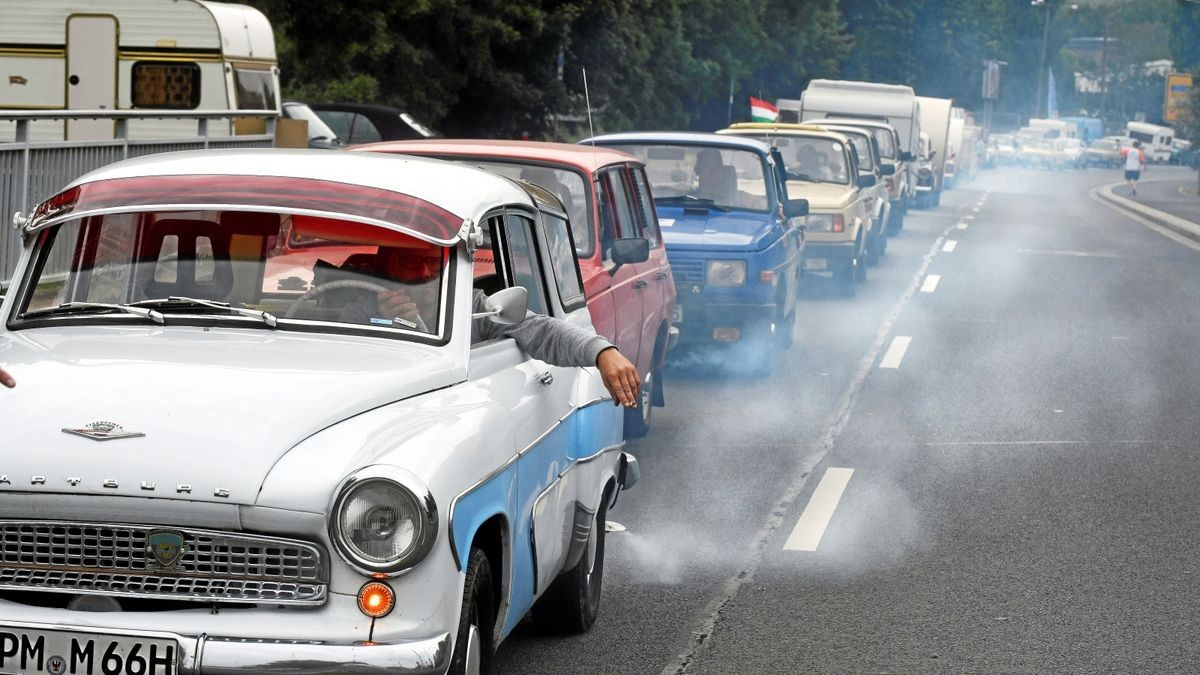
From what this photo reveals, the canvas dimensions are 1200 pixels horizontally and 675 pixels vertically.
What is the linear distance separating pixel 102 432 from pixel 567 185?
18.0 feet

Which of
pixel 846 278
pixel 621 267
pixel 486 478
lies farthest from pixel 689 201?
pixel 486 478

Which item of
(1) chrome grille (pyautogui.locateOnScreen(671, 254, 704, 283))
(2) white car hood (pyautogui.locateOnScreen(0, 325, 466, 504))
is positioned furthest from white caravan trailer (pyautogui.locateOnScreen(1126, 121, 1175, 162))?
(2) white car hood (pyautogui.locateOnScreen(0, 325, 466, 504))

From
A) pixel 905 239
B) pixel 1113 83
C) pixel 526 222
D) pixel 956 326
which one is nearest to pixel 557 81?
pixel 905 239

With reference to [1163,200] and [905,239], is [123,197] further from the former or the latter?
[1163,200]

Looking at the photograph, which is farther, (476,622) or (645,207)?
(645,207)

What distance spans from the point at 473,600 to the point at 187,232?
60.2 inches

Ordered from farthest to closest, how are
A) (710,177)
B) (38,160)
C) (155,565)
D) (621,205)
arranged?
1. (710,177)
2. (38,160)
3. (621,205)
4. (155,565)

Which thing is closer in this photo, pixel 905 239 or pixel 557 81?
pixel 905 239

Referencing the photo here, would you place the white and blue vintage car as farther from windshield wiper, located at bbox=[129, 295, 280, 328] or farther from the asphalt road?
the asphalt road

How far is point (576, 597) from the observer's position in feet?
19.8

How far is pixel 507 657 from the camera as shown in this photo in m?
5.88

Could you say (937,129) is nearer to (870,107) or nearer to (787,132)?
(870,107)

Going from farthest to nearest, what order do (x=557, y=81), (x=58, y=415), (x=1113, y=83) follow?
(x=1113, y=83) → (x=557, y=81) → (x=58, y=415)

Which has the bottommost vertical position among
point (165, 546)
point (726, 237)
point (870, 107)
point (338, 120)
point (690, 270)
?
point (690, 270)
